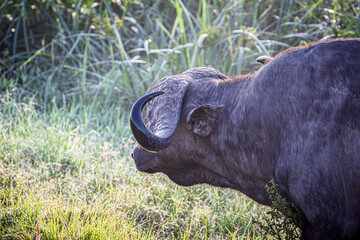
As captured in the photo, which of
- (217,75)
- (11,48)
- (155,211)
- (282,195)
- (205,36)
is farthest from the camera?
(11,48)

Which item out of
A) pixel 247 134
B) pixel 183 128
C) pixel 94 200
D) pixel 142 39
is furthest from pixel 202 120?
pixel 142 39

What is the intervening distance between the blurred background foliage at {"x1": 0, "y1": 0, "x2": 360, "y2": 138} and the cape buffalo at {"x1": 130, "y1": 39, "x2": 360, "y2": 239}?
2684 millimetres

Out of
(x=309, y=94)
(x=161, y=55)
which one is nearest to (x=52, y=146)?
(x=161, y=55)

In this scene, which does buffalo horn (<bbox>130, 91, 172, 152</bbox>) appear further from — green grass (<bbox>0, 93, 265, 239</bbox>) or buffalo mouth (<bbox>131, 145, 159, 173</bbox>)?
green grass (<bbox>0, 93, 265, 239</bbox>)

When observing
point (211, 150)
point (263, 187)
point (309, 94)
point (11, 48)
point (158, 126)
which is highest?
point (309, 94)

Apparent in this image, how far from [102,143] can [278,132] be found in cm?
311

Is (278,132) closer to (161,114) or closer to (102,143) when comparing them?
(161,114)

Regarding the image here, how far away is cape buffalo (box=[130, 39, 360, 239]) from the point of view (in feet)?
7.36

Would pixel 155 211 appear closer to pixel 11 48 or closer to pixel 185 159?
pixel 185 159

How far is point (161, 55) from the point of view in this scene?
6.49 metres

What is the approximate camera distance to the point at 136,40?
742 cm

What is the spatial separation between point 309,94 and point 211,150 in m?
0.79

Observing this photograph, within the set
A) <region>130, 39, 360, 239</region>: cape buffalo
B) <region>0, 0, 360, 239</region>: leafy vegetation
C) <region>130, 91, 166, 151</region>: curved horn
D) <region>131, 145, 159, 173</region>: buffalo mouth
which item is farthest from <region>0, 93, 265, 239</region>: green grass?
<region>130, 91, 166, 151</region>: curved horn

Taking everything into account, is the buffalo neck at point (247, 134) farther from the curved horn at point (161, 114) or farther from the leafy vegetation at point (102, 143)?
the leafy vegetation at point (102, 143)
